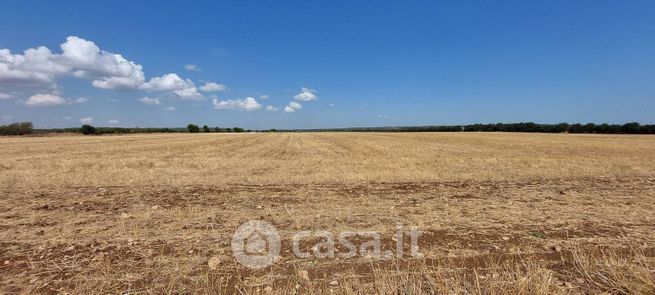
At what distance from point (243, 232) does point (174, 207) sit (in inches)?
115

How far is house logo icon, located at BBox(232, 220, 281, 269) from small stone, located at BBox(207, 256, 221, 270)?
0.94 ft

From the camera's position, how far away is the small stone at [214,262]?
178 inches

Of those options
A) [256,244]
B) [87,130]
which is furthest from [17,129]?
[256,244]

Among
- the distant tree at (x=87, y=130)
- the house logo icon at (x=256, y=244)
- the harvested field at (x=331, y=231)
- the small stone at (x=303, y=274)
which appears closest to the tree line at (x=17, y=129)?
the distant tree at (x=87, y=130)

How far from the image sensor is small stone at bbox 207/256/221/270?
4521mm

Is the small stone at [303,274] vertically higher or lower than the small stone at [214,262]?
lower

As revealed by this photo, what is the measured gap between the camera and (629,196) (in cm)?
942

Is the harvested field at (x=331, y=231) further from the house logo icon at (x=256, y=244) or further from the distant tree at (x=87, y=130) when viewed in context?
the distant tree at (x=87, y=130)

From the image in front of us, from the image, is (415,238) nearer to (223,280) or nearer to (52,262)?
(223,280)

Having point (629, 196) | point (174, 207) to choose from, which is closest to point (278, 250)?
point (174, 207)

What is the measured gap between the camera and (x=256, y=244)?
17.7ft

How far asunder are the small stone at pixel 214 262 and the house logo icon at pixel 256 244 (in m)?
0.29

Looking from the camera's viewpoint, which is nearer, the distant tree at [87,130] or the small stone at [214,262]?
the small stone at [214,262]

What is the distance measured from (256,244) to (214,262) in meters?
0.89
